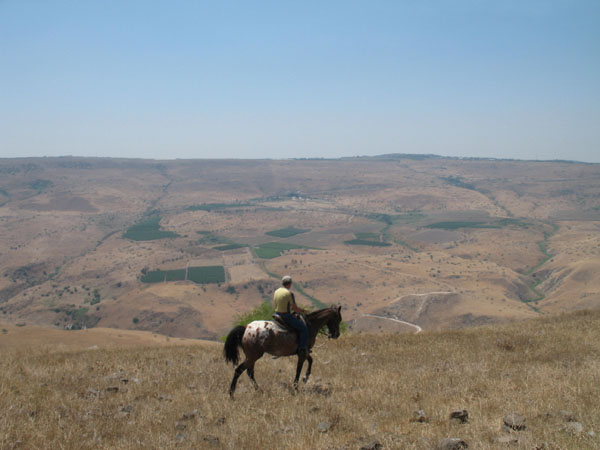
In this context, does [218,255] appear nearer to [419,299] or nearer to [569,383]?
[419,299]

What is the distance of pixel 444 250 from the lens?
12838cm

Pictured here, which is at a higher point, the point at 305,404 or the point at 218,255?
the point at 305,404

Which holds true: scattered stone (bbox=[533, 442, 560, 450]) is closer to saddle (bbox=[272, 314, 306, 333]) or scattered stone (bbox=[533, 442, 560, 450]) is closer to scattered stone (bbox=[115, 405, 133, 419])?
saddle (bbox=[272, 314, 306, 333])

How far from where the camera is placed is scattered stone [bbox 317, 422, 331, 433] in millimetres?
7245

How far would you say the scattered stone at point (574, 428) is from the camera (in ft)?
20.2

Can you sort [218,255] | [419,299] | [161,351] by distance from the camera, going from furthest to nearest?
1. [218,255]
2. [419,299]
3. [161,351]

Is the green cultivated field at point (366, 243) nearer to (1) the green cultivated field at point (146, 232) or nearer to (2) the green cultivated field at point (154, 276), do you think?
(2) the green cultivated field at point (154, 276)

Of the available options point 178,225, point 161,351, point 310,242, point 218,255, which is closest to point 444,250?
point 310,242

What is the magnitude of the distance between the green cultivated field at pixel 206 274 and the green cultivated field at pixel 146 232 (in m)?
43.3

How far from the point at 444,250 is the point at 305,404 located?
128m

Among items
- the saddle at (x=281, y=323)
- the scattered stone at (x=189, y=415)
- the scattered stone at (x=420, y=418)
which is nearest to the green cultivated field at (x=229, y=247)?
the saddle at (x=281, y=323)

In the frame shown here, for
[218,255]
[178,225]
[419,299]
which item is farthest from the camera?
[178,225]

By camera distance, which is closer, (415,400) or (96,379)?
(415,400)

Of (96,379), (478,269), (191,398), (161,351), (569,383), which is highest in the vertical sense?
(569,383)
